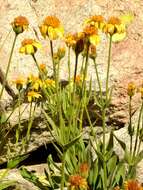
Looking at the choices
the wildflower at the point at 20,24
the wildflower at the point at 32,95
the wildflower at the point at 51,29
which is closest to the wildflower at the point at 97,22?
the wildflower at the point at 51,29

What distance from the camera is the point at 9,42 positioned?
4.93 meters

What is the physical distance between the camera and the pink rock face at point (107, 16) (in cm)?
464

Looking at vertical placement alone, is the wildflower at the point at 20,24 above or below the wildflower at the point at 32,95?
above

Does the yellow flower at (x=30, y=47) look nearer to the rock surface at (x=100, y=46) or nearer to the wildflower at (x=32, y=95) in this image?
the wildflower at (x=32, y=95)

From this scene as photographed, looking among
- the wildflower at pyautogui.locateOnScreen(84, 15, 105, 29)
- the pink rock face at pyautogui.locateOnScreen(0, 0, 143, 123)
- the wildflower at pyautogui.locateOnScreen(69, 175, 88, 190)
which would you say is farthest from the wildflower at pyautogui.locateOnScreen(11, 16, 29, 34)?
the pink rock face at pyautogui.locateOnScreen(0, 0, 143, 123)

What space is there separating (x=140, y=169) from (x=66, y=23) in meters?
1.68

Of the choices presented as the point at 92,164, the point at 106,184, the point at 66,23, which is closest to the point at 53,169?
the point at 92,164

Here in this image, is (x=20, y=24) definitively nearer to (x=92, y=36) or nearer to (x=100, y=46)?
(x=92, y=36)

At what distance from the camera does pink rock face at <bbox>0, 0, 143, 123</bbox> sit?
4.64 metres

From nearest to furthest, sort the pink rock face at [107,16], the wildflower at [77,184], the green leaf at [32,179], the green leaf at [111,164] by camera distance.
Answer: the wildflower at [77,184] → the green leaf at [111,164] → the green leaf at [32,179] → the pink rock face at [107,16]

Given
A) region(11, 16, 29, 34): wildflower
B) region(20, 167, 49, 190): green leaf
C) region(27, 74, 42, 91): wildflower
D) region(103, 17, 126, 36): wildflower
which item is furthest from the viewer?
region(27, 74, 42, 91): wildflower

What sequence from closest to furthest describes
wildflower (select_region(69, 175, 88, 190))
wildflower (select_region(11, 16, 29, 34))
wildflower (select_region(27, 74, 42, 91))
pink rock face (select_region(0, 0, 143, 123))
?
wildflower (select_region(69, 175, 88, 190))
wildflower (select_region(11, 16, 29, 34))
wildflower (select_region(27, 74, 42, 91))
pink rock face (select_region(0, 0, 143, 123))

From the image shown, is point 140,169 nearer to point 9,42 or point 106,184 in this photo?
point 106,184

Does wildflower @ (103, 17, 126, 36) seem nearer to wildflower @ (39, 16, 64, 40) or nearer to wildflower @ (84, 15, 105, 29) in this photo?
wildflower @ (84, 15, 105, 29)
